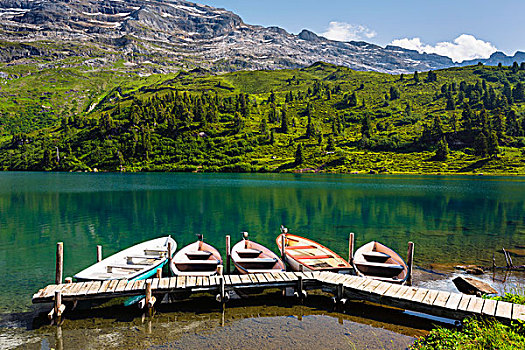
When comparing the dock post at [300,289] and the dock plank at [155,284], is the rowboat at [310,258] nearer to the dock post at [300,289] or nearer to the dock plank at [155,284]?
the dock post at [300,289]

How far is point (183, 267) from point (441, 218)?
47226 millimetres

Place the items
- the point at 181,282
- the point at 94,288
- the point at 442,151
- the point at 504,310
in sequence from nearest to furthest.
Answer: the point at 504,310
the point at 94,288
the point at 181,282
the point at 442,151

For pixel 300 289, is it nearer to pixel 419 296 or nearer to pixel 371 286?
pixel 371 286

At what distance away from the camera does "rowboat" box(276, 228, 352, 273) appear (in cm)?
2331

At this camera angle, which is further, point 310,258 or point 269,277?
point 310,258

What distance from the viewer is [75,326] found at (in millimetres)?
17500

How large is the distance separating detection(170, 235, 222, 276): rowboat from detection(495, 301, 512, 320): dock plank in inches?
624

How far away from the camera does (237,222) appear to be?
5072 cm

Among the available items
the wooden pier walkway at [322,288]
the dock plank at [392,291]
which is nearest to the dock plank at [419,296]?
the wooden pier walkway at [322,288]

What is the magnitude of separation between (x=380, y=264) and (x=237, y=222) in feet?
96.8

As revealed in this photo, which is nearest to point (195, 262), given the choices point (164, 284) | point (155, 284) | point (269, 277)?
point (164, 284)

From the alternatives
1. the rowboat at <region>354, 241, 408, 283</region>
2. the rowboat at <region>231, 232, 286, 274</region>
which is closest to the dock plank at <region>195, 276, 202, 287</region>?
the rowboat at <region>231, 232, 286, 274</region>

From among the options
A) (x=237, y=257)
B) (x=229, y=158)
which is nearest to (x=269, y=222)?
(x=237, y=257)

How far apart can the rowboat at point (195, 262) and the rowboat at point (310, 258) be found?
5633 mm
